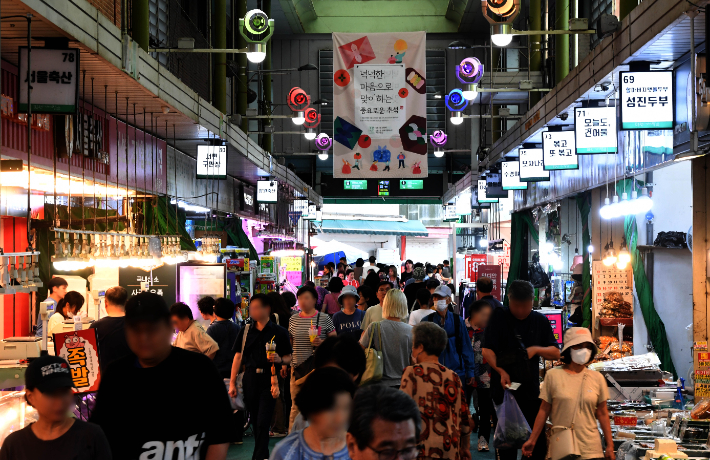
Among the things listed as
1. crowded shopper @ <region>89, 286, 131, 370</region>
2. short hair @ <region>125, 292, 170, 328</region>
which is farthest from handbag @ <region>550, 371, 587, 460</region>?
crowded shopper @ <region>89, 286, 131, 370</region>

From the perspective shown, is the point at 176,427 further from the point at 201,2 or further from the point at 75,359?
the point at 201,2

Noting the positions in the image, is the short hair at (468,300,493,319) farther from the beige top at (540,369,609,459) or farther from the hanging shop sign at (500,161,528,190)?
the hanging shop sign at (500,161,528,190)

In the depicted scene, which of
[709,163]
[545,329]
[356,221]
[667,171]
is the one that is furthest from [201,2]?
[356,221]

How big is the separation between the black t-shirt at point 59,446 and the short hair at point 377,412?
131 centimetres

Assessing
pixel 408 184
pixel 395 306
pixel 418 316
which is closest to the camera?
pixel 395 306

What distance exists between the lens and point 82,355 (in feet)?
20.1

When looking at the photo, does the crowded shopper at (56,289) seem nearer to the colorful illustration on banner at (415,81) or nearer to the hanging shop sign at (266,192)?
the colorful illustration on banner at (415,81)

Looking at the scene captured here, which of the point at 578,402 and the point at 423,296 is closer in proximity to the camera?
the point at 578,402

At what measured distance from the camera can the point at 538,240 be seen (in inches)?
731

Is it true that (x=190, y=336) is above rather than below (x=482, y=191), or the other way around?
below

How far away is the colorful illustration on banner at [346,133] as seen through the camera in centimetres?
1343

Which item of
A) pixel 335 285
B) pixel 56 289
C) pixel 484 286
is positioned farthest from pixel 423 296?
pixel 56 289

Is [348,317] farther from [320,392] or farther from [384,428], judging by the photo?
[384,428]

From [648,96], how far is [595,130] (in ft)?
5.64
